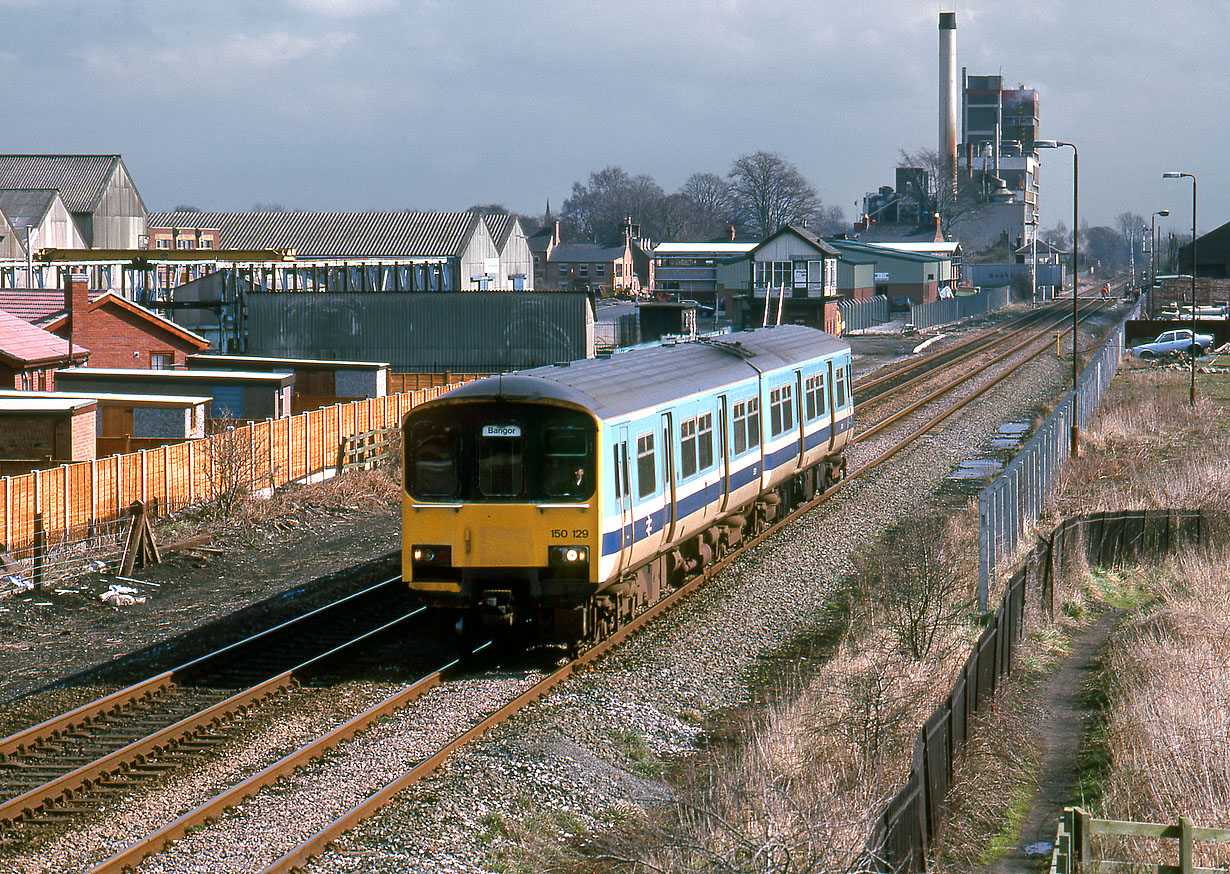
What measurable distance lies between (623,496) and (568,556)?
0.96m

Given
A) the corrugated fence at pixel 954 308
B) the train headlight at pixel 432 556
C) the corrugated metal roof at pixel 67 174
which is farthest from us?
the corrugated metal roof at pixel 67 174

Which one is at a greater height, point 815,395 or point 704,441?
point 815,395

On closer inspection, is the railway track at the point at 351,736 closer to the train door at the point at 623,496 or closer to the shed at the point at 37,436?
the train door at the point at 623,496

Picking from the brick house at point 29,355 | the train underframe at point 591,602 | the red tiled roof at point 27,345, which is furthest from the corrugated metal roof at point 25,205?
the train underframe at point 591,602

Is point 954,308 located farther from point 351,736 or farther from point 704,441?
point 351,736

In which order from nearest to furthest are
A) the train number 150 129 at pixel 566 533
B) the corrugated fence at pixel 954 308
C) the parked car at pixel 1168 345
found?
the train number 150 129 at pixel 566 533 < the parked car at pixel 1168 345 < the corrugated fence at pixel 954 308

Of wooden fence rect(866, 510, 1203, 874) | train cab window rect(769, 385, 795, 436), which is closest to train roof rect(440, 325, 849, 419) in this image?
train cab window rect(769, 385, 795, 436)

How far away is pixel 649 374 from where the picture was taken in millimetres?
16312

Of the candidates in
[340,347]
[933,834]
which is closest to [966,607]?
[933,834]

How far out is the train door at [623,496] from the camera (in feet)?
45.8

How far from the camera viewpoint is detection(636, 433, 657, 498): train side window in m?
14.7

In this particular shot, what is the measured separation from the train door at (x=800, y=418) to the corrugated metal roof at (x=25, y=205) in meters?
67.2

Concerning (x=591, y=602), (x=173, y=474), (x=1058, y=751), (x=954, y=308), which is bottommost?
(x=1058, y=751)

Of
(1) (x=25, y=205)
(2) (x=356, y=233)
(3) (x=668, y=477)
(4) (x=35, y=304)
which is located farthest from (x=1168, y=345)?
(1) (x=25, y=205)
